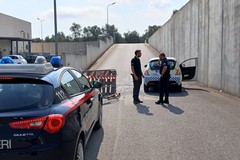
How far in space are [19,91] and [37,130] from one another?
2.02 ft

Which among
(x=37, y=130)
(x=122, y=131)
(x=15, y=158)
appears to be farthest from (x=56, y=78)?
(x=122, y=131)

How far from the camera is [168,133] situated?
682 cm

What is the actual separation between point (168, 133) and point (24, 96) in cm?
378

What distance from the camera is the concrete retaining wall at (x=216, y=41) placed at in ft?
40.9

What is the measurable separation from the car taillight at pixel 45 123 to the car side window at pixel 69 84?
867 millimetres

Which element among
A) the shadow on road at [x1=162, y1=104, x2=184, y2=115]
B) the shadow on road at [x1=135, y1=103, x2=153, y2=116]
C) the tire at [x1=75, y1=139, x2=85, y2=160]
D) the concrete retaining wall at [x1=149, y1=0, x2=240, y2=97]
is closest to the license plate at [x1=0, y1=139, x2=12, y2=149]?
the tire at [x1=75, y1=139, x2=85, y2=160]

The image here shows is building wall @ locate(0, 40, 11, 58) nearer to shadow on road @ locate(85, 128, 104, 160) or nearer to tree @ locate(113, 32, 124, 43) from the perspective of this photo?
shadow on road @ locate(85, 128, 104, 160)

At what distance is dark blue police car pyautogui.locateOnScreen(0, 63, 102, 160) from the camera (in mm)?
3463

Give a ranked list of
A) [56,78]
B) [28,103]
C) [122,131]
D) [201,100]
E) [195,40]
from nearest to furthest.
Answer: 1. [28,103]
2. [56,78]
3. [122,131]
4. [201,100]
5. [195,40]

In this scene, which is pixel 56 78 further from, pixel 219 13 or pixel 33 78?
pixel 219 13

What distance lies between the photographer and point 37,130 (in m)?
3.51

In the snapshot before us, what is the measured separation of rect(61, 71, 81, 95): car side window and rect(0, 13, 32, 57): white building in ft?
136

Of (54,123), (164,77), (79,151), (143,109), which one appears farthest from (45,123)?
(164,77)

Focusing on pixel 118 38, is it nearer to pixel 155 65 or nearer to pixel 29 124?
pixel 155 65
